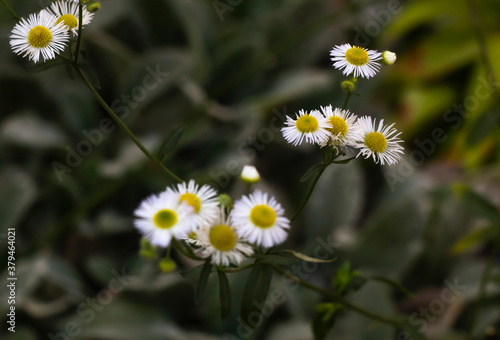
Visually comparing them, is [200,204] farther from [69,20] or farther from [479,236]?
[479,236]

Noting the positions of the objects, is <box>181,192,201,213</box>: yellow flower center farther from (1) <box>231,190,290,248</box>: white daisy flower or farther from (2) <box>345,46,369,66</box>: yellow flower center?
(2) <box>345,46,369,66</box>: yellow flower center

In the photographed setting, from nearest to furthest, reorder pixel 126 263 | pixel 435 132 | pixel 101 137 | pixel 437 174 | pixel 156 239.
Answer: pixel 156 239 → pixel 126 263 → pixel 101 137 → pixel 437 174 → pixel 435 132

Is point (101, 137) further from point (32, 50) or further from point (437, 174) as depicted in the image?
point (437, 174)

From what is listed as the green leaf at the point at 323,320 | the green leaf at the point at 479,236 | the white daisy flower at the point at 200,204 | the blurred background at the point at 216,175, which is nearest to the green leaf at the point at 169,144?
the white daisy flower at the point at 200,204

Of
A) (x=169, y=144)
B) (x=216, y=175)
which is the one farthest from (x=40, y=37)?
(x=216, y=175)

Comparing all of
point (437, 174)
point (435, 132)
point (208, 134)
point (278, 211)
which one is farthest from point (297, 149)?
point (278, 211)
